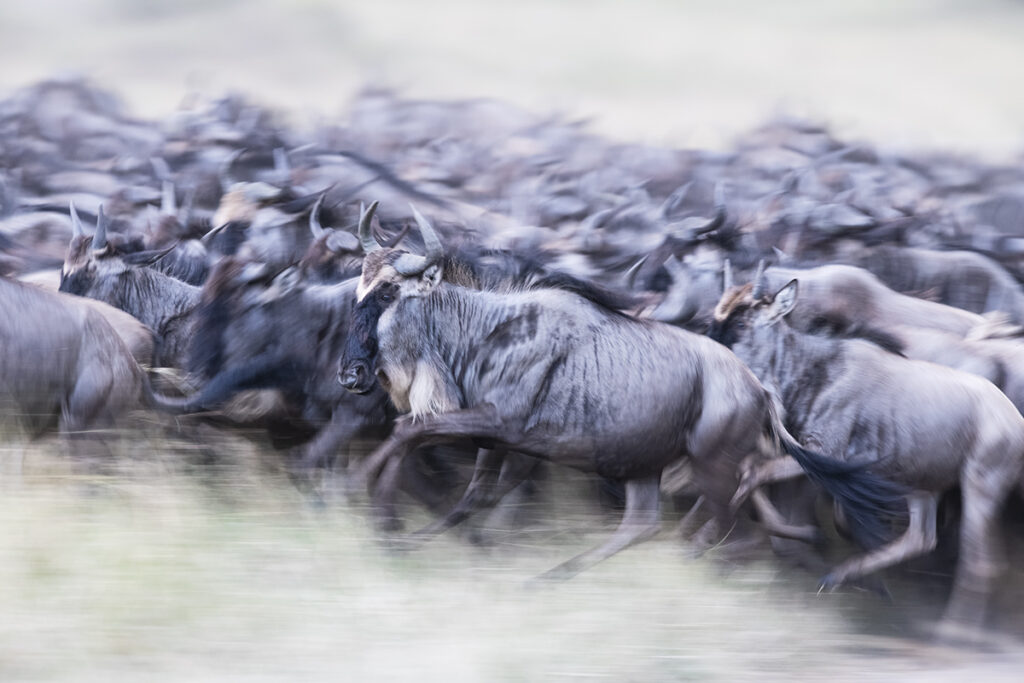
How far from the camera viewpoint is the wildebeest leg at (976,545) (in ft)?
18.9

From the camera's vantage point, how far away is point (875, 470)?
5.79m

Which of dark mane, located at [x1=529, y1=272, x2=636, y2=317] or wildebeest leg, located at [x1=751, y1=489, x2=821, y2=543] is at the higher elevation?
dark mane, located at [x1=529, y1=272, x2=636, y2=317]

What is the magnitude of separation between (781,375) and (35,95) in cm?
669

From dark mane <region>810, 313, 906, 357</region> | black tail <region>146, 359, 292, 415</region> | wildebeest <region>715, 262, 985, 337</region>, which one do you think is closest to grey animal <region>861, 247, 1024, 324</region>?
wildebeest <region>715, 262, 985, 337</region>

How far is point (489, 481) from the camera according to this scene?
5.82 m

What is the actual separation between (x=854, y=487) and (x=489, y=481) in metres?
1.52

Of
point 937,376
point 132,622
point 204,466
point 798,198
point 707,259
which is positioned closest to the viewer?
point 132,622

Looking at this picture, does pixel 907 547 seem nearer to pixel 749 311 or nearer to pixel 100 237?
pixel 749 311

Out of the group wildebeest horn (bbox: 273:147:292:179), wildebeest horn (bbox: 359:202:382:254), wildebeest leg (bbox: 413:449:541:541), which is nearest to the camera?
wildebeest horn (bbox: 359:202:382:254)

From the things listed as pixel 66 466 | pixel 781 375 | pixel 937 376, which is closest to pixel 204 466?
pixel 66 466

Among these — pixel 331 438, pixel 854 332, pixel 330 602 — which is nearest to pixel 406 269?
pixel 331 438

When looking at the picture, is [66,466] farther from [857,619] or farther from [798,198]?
[798,198]

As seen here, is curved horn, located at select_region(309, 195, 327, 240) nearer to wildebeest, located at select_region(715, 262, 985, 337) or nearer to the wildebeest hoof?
wildebeest, located at select_region(715, 262, 985, 337)

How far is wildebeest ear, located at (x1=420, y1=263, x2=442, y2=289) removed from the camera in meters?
5.40
